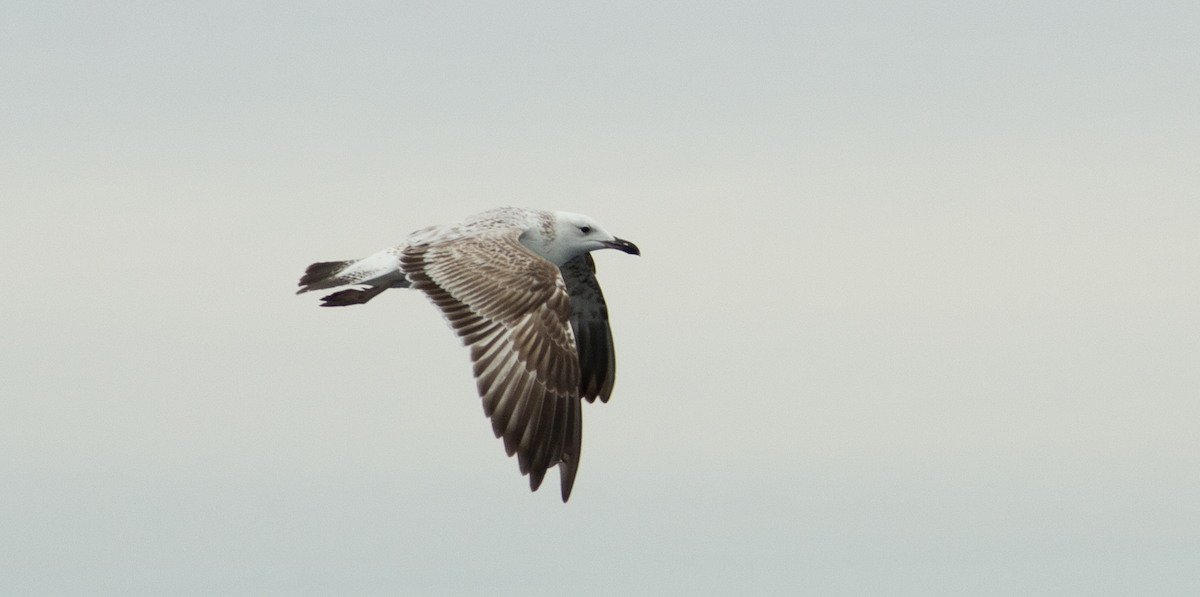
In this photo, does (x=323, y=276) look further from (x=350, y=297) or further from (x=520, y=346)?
(x=520, y=346)

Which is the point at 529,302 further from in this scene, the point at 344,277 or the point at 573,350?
the point at 344,277

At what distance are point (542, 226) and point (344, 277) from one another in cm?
228

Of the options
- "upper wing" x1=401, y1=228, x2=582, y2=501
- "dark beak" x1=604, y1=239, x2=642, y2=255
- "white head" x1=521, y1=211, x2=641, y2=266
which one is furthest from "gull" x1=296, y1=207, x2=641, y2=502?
"dark beak" x1=604, y1=239, x2=642, y2=255

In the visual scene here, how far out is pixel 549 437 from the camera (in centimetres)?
1686

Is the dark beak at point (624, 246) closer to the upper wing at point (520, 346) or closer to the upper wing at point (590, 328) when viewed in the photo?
the upper wing at point (590, 328)

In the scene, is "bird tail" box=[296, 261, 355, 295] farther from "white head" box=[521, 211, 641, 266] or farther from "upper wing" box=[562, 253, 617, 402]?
"upper wing" box=[562, 253, 617, 402]

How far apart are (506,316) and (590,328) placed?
12.4 ft

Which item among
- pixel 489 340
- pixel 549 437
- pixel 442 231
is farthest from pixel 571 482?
pixel 442 231

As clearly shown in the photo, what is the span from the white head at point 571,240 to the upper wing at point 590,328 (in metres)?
0.69

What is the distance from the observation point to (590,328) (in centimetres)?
2062

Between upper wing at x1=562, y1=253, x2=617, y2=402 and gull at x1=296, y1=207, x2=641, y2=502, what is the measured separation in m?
2.09

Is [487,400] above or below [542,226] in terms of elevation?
below

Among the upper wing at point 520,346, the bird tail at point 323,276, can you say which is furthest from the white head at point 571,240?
the bird tail at point 323,276

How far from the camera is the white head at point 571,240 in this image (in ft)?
62.8
